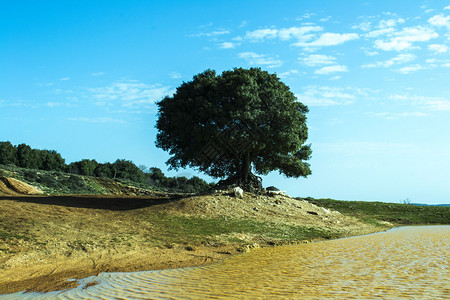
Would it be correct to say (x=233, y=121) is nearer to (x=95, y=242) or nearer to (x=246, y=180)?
(x=246, y=180)

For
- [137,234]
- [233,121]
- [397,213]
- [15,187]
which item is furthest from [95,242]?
[397,213]

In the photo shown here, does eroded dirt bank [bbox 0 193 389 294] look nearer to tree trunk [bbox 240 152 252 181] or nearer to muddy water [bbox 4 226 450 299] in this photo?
muddy water [bbox 4 226 450 299]

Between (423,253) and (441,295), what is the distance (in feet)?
24.9

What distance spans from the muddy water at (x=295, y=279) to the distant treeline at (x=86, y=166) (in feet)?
→ 217

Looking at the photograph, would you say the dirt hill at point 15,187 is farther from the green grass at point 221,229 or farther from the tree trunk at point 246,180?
the green grass at point 221,229

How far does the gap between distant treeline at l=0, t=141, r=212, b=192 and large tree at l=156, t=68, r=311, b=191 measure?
155 ft

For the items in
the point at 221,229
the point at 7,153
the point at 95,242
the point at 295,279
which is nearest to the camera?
the point at 295,279

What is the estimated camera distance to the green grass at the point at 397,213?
116 ft

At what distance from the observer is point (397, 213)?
40062 millimetres

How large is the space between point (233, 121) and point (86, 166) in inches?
2648

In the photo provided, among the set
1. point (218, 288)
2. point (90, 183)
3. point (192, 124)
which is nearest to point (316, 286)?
point (218, 288)

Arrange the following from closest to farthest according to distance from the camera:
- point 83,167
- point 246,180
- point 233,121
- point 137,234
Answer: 1. point 137,234
2. point 233,121
3. point 246,180
4. point 83,167

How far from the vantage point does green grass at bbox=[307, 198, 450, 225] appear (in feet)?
Answer: 116

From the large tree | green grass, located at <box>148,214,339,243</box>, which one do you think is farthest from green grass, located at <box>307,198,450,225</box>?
green grass, located at <box>148,214,339,243</box>
